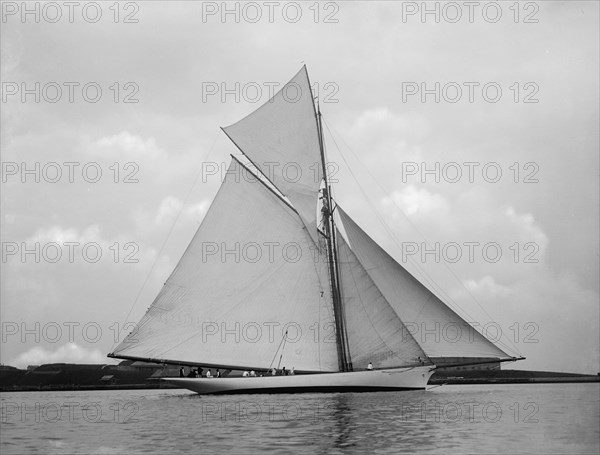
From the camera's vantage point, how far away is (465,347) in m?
56.9

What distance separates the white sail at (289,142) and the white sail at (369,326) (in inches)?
207

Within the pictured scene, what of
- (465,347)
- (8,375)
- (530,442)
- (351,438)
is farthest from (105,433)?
(8,375)

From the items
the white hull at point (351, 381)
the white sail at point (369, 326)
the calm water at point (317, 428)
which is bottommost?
the calm water at point (317, 428)

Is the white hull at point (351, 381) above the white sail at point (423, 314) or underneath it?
underneath

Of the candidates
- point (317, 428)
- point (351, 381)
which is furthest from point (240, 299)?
point (317, 428)

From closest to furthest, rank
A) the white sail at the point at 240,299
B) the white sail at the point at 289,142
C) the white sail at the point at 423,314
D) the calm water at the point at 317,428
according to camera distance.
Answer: the calm water at the point at 317,428, the white sail at the point at 423,314, the white sail at the point at 240,299, the white sail at the point at 289,142

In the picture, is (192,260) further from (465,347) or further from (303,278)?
(465,347)

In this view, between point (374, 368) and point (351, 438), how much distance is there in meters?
29.8

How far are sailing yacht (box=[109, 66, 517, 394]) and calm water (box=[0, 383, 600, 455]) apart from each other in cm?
734

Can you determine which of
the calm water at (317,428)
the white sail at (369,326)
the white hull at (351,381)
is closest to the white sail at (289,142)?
the white sail at (369,326)

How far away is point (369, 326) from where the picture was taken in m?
59.2

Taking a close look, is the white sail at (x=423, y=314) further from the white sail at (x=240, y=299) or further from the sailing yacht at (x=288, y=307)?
the white sail at (x=240, y=299)

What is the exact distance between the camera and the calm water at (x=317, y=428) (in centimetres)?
2864

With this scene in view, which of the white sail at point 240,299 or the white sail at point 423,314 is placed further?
the white sail at point 240,299
